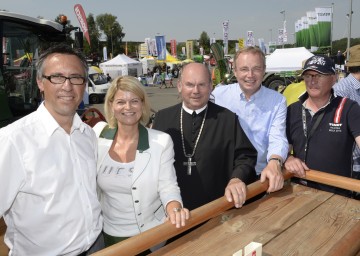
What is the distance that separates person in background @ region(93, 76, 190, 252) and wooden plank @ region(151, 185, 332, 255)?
289 millimetres

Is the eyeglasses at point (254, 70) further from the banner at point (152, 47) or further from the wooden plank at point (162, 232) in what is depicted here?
the banner at point (152, 47)

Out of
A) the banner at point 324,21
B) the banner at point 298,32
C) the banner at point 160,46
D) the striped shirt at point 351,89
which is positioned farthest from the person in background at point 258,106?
the banner at point 298,32

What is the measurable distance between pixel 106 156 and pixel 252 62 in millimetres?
1329

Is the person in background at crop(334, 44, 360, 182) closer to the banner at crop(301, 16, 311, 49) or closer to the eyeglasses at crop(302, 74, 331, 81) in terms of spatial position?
the eyeglasses at crop(302, 74, 331, 81)

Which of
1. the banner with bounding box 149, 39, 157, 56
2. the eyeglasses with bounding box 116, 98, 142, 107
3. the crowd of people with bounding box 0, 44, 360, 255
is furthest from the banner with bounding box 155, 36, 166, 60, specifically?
the eyeglasses with bounding box 116, 98, 142, 107

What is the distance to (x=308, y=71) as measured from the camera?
8.23ft

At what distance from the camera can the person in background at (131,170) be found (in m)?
1.93

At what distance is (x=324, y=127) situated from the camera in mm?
2400

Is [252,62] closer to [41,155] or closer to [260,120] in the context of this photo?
[260,120]

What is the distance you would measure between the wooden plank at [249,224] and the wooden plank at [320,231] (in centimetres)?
4

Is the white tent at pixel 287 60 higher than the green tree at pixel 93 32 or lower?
lower

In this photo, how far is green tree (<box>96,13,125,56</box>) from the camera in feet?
204

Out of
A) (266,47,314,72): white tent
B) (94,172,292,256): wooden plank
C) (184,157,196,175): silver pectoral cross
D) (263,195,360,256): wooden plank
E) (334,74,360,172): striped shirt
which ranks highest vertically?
(266,47,314,72): white tent

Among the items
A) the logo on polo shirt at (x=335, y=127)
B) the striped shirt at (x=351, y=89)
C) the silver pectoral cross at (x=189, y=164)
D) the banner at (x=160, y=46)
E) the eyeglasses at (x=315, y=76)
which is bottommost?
the silver pectoral cross at (x=189, y=164)
